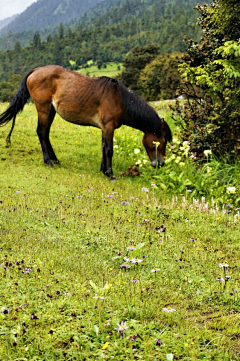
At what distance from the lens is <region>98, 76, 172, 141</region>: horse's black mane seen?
9.22 metres

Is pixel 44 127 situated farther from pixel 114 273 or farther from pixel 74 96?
pixel 114 273

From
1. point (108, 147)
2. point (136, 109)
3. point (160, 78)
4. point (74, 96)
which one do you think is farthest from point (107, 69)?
point (108, 147)

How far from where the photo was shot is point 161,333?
2.92 m

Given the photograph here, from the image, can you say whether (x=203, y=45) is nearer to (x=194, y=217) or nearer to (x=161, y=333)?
(x=194, y=217)

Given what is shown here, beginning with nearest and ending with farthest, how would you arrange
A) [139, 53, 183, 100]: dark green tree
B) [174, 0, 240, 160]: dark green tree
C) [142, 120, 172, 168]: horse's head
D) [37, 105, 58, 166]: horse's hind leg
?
[174, 0, 240, 160]: dark green tree → [142, 120, 172, 168]: horse's head → [37, 105, 58, 166]: horse's hind leg → [139, 53, 183, 100]: dark green tree

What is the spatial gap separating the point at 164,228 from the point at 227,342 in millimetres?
2566

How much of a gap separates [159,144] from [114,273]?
5971mm

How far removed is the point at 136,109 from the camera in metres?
9.26

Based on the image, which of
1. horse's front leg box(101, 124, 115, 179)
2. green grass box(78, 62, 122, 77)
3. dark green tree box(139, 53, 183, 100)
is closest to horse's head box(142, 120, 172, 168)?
horse's front leg box(101, 124, 115, 179)

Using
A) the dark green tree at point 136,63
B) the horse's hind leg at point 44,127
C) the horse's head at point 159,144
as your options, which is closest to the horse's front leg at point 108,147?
the horse's head at point 159,144

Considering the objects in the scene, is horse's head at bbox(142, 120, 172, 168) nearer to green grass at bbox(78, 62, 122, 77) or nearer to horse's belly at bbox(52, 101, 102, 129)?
horse's belly at bbox(52, 101, 102, 129)

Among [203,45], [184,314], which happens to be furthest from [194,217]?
[203,45]

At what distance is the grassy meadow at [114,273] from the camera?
283 centimetres

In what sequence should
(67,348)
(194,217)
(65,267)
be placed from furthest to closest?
1. (194,217)
2. (65,267)
3. (67,348)
